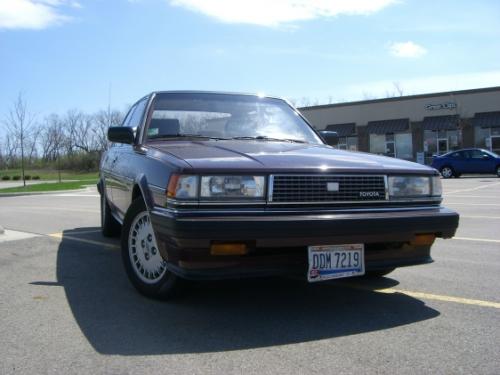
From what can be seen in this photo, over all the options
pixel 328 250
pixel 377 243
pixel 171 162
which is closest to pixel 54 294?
pixel 171 162

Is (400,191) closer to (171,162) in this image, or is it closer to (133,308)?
(171,162)

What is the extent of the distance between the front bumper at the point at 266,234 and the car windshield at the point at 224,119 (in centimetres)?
138

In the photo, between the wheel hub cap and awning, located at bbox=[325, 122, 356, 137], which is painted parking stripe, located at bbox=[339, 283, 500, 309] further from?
awning, located at bbox=[325, 122, 356, 137]

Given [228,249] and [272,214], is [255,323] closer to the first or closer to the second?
[228,249]

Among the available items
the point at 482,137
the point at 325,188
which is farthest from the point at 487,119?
the point at 325,188

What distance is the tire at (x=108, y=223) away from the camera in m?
6.71

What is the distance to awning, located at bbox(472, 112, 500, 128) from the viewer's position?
116ft

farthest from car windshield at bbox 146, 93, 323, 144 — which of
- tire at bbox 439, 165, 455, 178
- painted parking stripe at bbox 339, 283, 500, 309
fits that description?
tire at bbox 439, 165, 455, 178

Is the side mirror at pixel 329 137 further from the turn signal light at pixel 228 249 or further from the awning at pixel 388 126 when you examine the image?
the awning at pixel 388 126

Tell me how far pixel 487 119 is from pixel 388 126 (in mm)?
6896

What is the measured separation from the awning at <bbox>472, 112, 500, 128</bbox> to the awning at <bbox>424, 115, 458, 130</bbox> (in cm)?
127

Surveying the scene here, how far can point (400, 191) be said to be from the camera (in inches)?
147

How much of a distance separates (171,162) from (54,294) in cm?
157

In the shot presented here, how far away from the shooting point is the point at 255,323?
3395 mm
